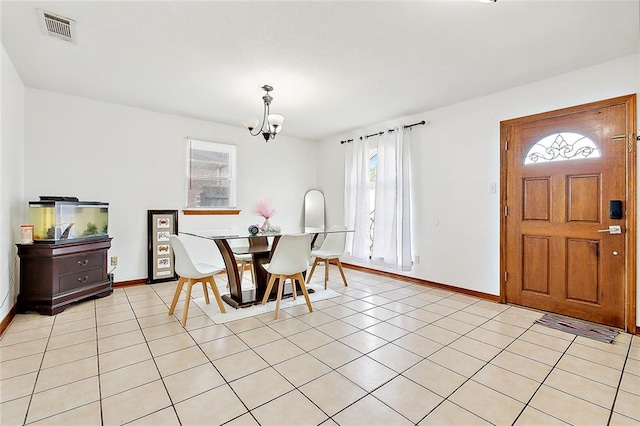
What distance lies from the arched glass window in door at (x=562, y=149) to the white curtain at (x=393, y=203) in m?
1.59

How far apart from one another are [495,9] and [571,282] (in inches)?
107

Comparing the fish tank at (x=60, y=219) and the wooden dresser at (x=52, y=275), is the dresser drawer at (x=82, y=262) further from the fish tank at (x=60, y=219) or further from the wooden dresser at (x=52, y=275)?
the fish tank at (x=60, y=219)

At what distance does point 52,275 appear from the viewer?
3.08m

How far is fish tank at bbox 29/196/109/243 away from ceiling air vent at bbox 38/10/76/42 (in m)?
1.65

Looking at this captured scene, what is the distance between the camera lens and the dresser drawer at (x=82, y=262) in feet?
10.5

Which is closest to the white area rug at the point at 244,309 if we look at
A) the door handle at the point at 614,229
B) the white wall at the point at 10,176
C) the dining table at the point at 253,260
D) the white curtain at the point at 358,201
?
the dining table at the point at 253,260

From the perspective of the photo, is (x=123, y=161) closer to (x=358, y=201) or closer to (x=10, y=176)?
(x=10, y=176)

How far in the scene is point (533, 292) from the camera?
334 centimetres

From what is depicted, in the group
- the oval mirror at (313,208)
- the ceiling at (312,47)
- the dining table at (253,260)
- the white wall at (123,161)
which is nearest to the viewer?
the ceiling at (312,47)

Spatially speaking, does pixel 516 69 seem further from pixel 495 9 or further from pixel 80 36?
pixel 80 36

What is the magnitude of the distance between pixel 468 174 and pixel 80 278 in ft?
15.9

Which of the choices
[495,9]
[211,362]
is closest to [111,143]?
[211,362]

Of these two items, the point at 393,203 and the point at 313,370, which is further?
the point at 393,203

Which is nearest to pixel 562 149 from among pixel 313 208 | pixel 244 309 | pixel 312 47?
pixel 312 47
